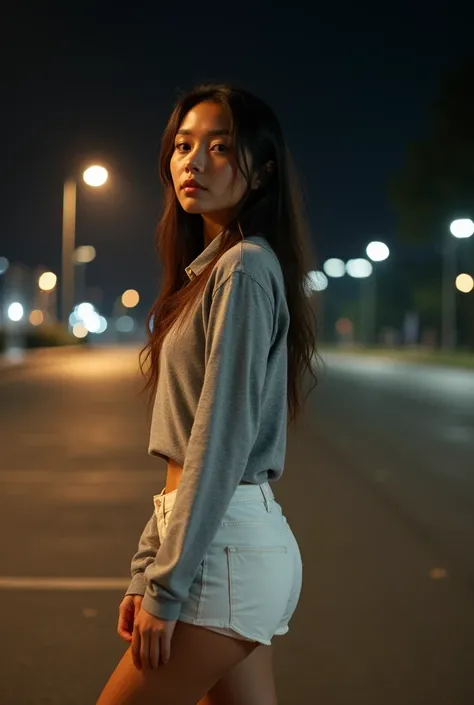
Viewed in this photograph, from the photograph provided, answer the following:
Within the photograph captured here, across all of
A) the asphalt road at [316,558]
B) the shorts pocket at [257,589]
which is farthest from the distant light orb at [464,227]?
the shorts pocket at [257,589]

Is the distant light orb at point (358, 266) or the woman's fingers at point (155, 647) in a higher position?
the distant light orb at point (358, 266)

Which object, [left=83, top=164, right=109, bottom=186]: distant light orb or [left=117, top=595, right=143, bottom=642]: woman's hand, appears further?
[left=83, top=164, right=109, bottom=186]: distant light orb

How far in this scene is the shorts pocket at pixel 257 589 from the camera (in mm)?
2154

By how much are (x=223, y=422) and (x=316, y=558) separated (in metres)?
5.47

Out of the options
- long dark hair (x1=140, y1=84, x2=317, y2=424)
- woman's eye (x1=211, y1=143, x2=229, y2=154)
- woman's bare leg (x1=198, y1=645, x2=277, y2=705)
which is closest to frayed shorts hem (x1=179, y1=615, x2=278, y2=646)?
woman's bare leg (x1=198, y1=645, x2=277, y2=705)

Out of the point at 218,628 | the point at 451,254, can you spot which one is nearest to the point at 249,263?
the point at 218,628

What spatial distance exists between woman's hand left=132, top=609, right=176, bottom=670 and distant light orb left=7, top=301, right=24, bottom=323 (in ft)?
328

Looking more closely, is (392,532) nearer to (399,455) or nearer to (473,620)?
(473,620)

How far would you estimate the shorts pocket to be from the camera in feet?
7.07

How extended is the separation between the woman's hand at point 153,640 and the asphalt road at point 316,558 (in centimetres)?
254

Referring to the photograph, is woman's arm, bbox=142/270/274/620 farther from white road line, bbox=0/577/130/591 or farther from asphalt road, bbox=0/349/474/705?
white road line, bbox=0/577/130/591

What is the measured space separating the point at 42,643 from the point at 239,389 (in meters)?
3.67

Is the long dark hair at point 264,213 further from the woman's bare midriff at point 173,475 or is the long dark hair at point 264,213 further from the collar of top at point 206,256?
the woman's bare midriff at point 173,475

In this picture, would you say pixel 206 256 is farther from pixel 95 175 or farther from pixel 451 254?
pixel 451 254
